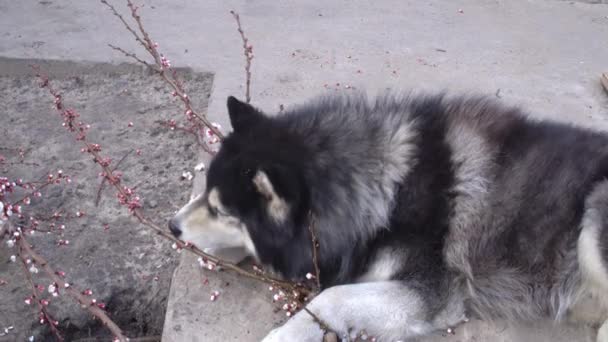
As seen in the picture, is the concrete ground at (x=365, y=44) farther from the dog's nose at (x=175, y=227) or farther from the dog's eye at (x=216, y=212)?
the dog's eye at (x=216, y=212)

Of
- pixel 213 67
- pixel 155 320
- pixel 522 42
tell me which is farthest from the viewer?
pixel 522 42

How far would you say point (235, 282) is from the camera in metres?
2.67

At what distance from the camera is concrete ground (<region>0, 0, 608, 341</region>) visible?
4430mm

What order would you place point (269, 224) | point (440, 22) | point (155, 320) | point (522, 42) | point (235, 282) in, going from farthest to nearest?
point (440, 22) → point (522, 42) → point (155, 320) → point (235, 282) → point (269, 224)

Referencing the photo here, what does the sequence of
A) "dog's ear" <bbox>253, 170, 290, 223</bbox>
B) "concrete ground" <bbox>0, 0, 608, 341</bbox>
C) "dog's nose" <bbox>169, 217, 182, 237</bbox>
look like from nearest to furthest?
"dog's ear" <bbox>253, 170, 290, 223</bbox> < "dog's nose" <bbox>169, 217, 182, 237</bbox> < "concrete ground" <bbox>0, 0, 608, 341</bbox>

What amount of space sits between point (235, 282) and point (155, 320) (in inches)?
21.4

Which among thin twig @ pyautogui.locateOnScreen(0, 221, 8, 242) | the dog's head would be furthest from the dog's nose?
thin twig @ pyautogui.locateOnScreen(0, 221, 8, 242)

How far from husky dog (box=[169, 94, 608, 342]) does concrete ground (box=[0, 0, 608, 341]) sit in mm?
947

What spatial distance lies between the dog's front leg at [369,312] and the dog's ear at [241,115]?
0.82 meters

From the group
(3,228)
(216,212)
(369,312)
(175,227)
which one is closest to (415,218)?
(369,312)

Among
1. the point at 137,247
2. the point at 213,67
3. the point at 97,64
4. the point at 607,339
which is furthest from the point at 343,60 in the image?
the point at 607,339

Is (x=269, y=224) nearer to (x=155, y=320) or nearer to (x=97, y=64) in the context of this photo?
(x=155, y=320)

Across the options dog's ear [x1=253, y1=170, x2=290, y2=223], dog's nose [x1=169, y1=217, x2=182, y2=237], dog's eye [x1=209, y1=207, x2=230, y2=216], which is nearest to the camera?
dog's ear [x1=253, y1=170, x2=290, y2=223]

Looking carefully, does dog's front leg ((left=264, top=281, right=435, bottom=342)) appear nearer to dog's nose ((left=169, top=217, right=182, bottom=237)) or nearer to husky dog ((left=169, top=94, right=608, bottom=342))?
husky dog ((left=169, top=94, right=608, bottom=342))
